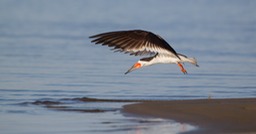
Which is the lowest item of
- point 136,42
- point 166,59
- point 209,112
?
point 209,112

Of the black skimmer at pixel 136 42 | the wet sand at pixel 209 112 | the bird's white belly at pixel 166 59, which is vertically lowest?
the wet sand at pixel 209 112

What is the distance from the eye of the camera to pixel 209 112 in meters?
11.5

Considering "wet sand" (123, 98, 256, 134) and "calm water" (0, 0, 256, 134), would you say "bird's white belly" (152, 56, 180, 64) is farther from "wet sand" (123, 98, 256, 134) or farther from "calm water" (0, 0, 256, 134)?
"wet sand" (123, 98, 256, 134)

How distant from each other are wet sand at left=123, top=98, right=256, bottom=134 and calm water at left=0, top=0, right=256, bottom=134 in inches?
12.4

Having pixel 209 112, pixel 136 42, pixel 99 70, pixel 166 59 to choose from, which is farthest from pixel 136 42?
pixel 99 70

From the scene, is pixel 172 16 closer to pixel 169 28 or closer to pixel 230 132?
pixel 169 28

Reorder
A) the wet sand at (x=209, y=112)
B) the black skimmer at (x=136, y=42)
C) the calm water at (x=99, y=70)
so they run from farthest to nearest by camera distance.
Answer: the black skimmer at (x=136, y=42) < the calm water at (x=99, y=70) < the wet sand at (x=209, y=112)

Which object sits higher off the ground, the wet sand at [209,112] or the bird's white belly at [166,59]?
the bird's white belly at [166,59]

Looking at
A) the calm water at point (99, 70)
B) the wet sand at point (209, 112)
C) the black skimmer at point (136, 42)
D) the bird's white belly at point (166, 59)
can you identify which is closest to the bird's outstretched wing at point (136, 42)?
the black skimmer at point (136, 42)

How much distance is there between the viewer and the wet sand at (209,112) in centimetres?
1055

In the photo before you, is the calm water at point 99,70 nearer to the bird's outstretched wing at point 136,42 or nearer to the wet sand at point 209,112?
the wet sand at point 209,112

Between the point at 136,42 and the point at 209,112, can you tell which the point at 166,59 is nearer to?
the point at 136,42

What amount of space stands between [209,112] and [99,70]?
577 cm

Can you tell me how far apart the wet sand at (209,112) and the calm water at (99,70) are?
1.04 ft
